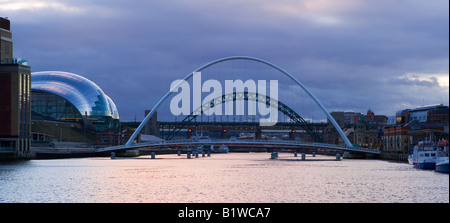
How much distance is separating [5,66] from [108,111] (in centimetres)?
6920

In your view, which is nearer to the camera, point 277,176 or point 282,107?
point 277,176

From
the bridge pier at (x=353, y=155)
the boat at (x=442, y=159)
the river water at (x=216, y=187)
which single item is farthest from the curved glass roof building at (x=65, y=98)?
the boat at (x=442, y=159)

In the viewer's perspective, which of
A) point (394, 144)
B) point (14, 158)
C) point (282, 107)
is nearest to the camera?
point (14, 158)

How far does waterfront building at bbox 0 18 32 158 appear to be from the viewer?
370 feet

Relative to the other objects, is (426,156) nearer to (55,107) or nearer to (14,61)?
(14,61)

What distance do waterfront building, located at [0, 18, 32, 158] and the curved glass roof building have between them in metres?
55.7

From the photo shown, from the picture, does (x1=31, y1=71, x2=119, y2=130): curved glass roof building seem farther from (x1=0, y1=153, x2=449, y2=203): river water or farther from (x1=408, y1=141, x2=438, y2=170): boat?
(x1=408, y1=141, x2=438, y2=170): boat

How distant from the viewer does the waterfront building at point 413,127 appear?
151125 mm

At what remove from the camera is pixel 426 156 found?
9919 cm

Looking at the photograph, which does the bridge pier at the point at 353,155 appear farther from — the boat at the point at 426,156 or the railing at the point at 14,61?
the railing at the point at 14,61
